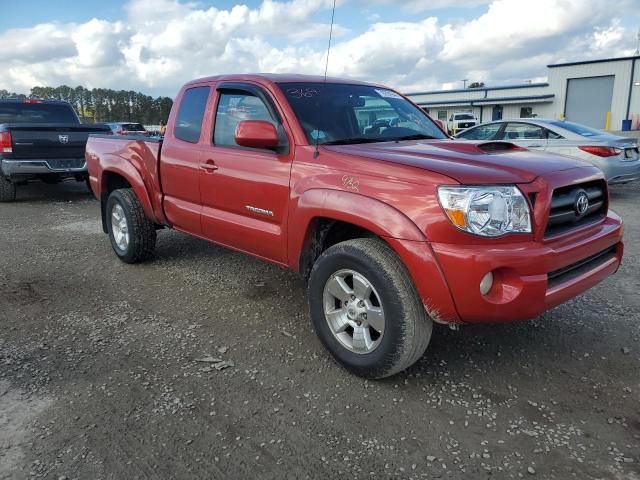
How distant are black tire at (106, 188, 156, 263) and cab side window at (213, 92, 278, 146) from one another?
58.9 inches

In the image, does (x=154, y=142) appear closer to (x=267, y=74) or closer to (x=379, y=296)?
(x=267, y=74)

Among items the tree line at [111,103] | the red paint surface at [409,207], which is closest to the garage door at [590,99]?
the tree line at [111,103]

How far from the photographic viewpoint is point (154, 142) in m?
4.72

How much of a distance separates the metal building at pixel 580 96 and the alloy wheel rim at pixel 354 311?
111 ft

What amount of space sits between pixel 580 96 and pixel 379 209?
3624 cm

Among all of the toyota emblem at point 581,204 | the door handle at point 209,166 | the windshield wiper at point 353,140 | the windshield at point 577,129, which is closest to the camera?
the toyota emblem at point 581,204

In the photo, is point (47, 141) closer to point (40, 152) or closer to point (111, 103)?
point (40, 152)

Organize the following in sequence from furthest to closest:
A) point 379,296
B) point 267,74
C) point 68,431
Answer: point 267,74
point 379,296
point 68,431

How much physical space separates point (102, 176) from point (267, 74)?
102 inches

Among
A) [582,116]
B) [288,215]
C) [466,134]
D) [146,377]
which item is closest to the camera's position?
[146,377]

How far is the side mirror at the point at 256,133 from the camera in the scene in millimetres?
3260

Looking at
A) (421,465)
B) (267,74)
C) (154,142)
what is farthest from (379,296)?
(154,142)

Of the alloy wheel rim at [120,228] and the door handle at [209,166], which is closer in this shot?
the door handle at [209,166]

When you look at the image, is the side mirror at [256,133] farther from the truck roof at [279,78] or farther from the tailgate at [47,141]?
the tailgate at [47,141]
